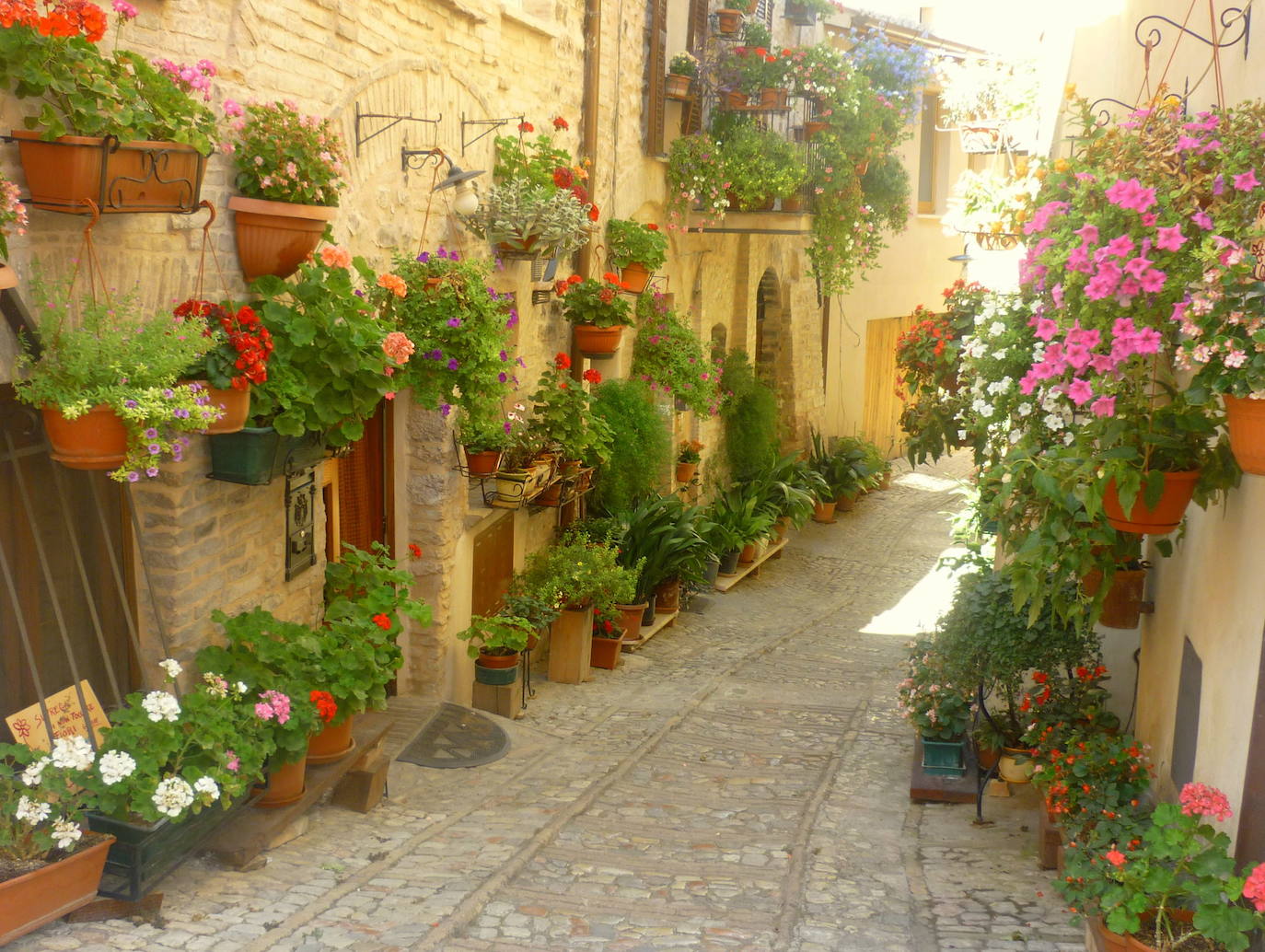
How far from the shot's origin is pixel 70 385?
3.85m

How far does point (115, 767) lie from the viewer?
4004mm

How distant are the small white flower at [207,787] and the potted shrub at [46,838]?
0.78ft

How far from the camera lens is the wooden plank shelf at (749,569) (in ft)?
39.6

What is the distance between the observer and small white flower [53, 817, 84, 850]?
3.80 metres

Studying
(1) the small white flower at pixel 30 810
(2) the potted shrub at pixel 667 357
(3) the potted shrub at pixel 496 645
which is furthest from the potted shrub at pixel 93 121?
(2) the potted shrub at pixel 667 357

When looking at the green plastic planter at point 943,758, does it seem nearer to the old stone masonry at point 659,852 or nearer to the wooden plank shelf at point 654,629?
the old stone masonry at point 659,852

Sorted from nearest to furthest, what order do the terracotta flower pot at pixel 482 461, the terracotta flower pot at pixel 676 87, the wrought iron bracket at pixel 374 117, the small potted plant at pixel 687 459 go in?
1. the wrought iron bracket at pixel 374 117
2. the terracotta flower pot at pixel 482 461
3. the terracotta flower pot at pixel 676 87
4. the small potted plant at pixel 687 459

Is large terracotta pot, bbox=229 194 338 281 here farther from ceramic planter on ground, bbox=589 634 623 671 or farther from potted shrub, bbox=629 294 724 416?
potted shrub, bbox=629 294 724 416

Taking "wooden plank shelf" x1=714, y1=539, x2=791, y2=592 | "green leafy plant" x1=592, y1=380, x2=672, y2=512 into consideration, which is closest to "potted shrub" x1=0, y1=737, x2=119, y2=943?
"green leafy plant" x1=592, y1=380, x2=672, y2=512

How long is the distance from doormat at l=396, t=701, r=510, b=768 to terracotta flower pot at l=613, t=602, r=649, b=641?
2.49 meters

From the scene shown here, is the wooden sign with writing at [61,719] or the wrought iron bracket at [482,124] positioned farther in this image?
the wrought iron bracket at [482,124]

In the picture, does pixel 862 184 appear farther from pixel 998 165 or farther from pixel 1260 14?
pixel 1260 14

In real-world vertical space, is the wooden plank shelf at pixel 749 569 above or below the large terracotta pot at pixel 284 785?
below

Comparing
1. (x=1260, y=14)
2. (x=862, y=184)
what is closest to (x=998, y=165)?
(x=862, y=184)
